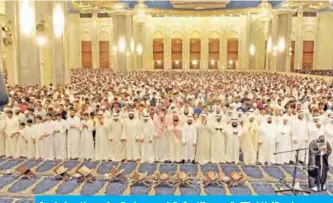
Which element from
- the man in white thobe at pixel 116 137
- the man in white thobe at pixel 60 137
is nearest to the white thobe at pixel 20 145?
the man in white thobe at pixel 60 137

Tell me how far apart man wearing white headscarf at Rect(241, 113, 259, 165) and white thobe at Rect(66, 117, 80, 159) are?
365cm

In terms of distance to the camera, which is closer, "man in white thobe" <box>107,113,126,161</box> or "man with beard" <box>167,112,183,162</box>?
"man with beard" <box>167,112,183,162</box>

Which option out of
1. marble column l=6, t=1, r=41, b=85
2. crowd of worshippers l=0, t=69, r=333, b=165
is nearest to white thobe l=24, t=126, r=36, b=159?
crowd of worshippers l=0, t=69, r=333, b=165

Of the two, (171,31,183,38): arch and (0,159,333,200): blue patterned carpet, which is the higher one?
(171,31,183,38): arch

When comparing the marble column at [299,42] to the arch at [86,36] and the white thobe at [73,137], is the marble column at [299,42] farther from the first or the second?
the white thobe at [73,137]

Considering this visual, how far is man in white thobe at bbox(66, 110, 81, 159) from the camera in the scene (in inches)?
360

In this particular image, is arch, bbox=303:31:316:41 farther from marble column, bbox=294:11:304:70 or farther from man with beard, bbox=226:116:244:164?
man with beard, bbox=226:116:244:164

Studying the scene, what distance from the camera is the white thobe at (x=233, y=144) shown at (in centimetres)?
895

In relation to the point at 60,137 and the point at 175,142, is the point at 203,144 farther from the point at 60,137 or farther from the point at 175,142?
the point at 60,137

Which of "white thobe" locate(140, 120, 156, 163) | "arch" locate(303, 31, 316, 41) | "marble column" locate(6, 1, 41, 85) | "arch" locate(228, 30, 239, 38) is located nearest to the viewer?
"white thobe" locate(140, 120, 156, 163)

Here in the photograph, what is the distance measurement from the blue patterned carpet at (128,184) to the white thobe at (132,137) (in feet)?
1.25

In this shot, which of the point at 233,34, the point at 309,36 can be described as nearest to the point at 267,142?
the point at 309,36

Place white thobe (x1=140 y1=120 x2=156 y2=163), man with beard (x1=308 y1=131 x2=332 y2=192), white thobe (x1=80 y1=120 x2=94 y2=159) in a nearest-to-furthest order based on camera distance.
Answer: man with beard (x1=308 y1=131 x2=332 y2=192) < white thobe (x1=140 y1=120 x2=156 y2=163) < white thobe (x1=80 y1=120 x2=94 y2=159)

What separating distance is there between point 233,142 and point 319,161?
2348 millimetres
